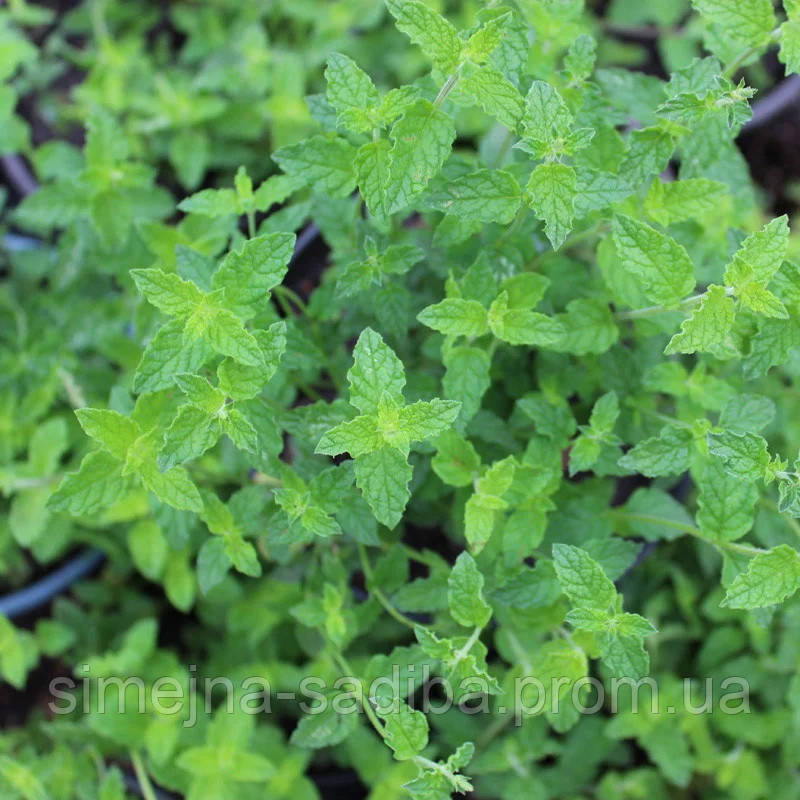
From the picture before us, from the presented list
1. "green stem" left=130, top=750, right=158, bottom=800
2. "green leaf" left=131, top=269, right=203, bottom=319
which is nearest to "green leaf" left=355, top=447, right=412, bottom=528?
"green leaf" left=131, top=269, right=203, bottom=319

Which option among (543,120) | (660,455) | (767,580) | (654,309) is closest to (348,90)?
(543,120)

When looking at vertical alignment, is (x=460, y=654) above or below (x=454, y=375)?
below

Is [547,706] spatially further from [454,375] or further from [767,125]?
Result: [767,125]

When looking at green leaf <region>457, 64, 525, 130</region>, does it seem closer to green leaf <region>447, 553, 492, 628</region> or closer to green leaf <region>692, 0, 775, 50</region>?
green leaf <region>692, 0, 775, 50</region>

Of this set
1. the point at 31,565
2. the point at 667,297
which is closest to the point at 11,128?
the point at 31,565

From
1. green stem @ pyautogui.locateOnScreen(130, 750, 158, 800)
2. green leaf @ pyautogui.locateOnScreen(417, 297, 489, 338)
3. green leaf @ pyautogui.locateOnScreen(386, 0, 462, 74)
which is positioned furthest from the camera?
green stem @ pyautogui.locateOnScreen(130, 750, 158, 800)

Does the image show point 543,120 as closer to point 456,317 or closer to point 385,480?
point 456,317

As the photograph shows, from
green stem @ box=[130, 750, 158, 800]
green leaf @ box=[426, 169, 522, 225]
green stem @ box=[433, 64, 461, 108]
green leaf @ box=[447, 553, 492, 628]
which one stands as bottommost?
green stem @ box=[130, 750, 158, 800]
